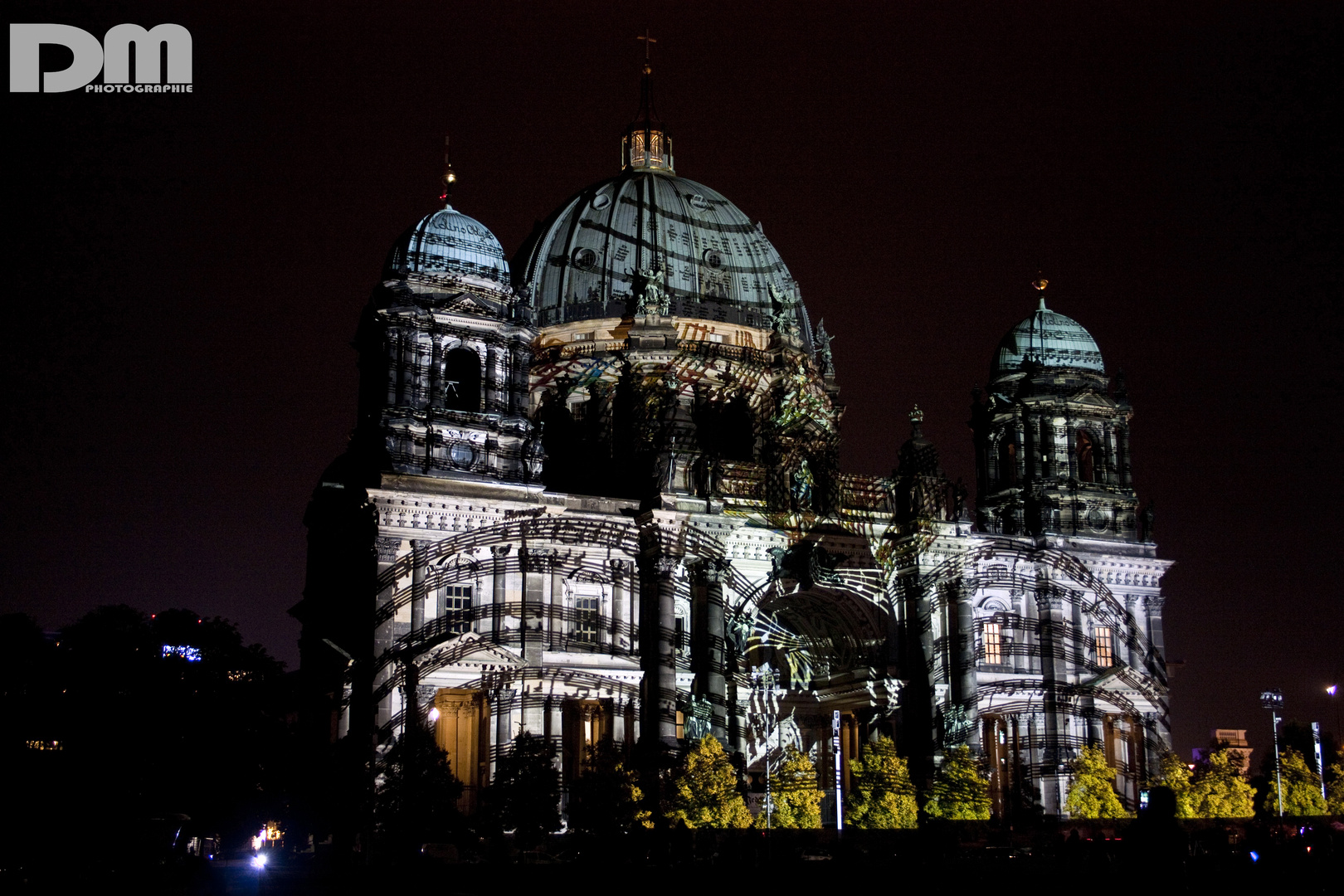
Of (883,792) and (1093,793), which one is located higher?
(883,792)

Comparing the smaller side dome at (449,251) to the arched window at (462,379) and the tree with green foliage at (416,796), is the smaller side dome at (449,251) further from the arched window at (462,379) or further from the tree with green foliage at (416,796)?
the tree with green foliage at (416,796)

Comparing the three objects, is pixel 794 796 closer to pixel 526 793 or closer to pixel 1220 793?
pixel 526 793

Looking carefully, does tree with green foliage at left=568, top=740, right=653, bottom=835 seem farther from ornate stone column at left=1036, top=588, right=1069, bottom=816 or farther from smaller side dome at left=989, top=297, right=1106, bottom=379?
smaller side dome at left=989, top=297, right=1106, bottom=379

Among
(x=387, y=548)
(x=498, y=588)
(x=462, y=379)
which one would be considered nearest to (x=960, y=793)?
(x=498, y=588)

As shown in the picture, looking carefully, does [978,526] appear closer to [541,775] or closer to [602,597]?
[602,597]

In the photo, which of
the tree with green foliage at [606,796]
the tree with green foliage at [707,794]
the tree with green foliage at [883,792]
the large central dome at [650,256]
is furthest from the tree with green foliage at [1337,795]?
the large central dome at [650,256]

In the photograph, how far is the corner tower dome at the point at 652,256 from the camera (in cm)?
9506

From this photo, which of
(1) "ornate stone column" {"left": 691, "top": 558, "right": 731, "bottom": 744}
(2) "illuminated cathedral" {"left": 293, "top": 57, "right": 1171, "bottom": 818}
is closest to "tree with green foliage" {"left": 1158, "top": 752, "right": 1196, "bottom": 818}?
(2) "illuminated cathedral" {"left": 293, "top": 57, "right": 1171, "bottom": 818}

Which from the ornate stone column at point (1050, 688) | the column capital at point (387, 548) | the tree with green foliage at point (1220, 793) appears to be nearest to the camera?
the column capital at point (387, 548)

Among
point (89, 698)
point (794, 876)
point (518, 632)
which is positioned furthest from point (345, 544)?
point (794, 876)

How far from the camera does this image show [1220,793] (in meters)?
77.8

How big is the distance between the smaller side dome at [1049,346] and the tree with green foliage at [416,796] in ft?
141

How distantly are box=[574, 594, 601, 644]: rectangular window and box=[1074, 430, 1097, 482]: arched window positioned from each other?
31.2 meters

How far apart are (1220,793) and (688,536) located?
88.3 feet
